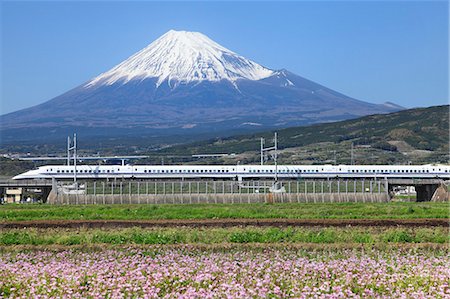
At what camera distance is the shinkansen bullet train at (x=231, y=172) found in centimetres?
9081

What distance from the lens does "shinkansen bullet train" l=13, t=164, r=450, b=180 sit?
9081 cm

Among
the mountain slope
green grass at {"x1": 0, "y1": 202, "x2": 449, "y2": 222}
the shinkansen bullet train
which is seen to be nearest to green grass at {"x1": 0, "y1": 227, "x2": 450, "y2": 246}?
green grass at {"x1": 0, "y1": 202, "x2": 449, "y2": 222}

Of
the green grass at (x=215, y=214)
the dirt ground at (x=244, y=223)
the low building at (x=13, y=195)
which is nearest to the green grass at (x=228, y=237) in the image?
the dirt ground at (x=244, y=223)

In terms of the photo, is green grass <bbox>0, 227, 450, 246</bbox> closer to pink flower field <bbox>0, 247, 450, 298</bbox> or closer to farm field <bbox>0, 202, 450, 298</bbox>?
farm field <bbox>0, 202, 450, 298</bbox>

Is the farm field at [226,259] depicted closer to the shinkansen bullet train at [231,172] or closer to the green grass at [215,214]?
the green grass at [215,214]

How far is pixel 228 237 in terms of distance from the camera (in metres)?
25.2

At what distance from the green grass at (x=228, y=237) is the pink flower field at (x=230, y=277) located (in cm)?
592

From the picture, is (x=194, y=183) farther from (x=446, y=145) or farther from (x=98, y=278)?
(x=446, y=145)

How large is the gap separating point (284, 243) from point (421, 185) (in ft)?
137

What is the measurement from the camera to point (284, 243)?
23656 mm

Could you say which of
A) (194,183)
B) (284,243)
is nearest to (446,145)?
(194,183)

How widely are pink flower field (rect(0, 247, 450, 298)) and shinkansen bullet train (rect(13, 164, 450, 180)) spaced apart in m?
72.6

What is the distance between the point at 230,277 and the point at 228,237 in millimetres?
10053

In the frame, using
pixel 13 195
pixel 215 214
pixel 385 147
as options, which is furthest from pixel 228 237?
pixel 385 147
